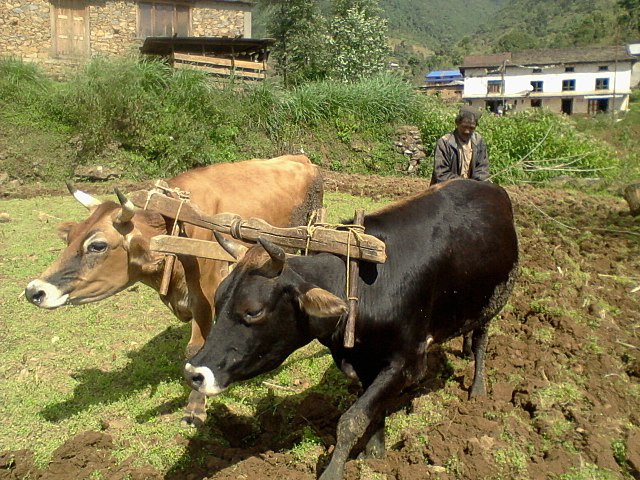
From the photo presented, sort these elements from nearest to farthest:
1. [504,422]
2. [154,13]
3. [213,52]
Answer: [504,422]
[213,52]
[154,13]

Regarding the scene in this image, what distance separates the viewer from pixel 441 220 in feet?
12.7

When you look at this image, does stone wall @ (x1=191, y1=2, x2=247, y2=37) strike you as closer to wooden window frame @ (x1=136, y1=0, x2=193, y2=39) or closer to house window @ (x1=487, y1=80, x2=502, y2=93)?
wooden window frame @ (x1=136, y1=0, x2=193, y2=39)

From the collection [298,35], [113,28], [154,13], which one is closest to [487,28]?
[298,35]

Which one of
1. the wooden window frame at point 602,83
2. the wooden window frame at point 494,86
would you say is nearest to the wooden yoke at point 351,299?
the wooden window frame at point 494,86

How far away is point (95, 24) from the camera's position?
21984mm

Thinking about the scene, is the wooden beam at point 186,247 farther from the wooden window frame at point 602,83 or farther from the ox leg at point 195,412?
the wooden window frame at point 602,83

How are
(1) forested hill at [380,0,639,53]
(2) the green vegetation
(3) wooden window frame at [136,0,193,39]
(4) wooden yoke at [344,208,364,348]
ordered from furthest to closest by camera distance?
(1) forested hill at [380,0,639,53] < (3) wooden window frame at [136,0,193,39] < (2) the green vegetation < (4) wooden yoke at [344,208,364,348]

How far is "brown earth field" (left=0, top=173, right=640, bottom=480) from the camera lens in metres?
3.47

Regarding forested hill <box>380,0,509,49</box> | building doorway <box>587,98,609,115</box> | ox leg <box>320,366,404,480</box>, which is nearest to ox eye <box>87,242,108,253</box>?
ox leg <box>320,366,404,480</box>

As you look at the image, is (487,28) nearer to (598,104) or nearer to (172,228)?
(598,104)

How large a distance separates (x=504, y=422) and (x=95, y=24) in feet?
74.3

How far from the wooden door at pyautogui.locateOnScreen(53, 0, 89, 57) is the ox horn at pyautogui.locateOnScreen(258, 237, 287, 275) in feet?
71.6

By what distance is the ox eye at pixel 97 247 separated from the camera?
3.81 metres

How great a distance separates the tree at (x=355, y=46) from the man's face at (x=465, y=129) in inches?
778
